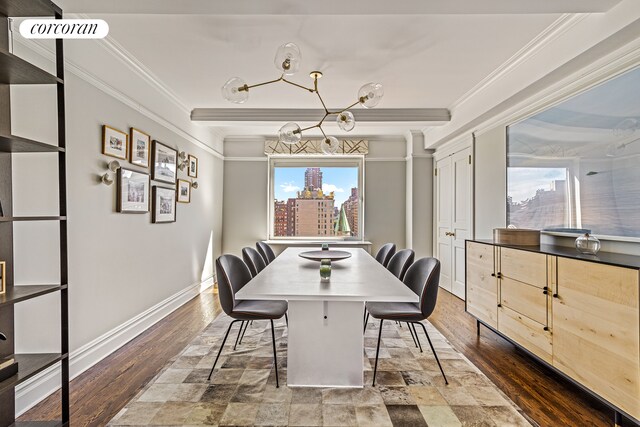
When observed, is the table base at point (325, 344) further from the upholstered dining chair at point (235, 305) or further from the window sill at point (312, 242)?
the window sill at point (312, 242)

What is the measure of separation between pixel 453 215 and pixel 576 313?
2.87 meters

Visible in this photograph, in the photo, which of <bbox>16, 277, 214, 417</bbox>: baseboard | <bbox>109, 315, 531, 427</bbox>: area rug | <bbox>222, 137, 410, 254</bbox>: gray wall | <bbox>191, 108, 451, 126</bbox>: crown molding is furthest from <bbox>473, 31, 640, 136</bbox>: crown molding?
<bbox>16, 277, 214, 417</bbox>: baseboard

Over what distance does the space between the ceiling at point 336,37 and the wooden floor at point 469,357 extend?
93.3 inches

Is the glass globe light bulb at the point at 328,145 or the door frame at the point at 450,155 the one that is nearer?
the glass globe light bulb at the point at 328,145

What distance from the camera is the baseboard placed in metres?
1.94

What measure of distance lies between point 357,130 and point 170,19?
3.36m

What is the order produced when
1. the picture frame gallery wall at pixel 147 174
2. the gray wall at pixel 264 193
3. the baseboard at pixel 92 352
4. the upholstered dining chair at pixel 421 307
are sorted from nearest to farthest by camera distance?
1. the baseboard at pixel 92 352
2. the upholstered dining chair at pixel 421 307
3. the picture frame gallery wall at pixel 147 174
4. the gray wall at pixel 264 193

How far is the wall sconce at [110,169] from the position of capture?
2631 millimetres

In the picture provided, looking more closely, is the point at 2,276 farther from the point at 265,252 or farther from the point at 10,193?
the point at 265,252

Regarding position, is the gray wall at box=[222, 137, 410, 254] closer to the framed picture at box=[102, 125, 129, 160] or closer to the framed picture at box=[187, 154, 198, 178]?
the framed picture at box=[187, 154, 198, 178]

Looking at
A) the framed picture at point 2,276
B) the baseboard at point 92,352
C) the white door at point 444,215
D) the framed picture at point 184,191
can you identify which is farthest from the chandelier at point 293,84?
the white door at point 444,215

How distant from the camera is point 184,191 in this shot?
420 centimetres

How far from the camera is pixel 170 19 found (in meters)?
2.28

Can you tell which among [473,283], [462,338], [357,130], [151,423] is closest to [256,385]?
[151,423]
